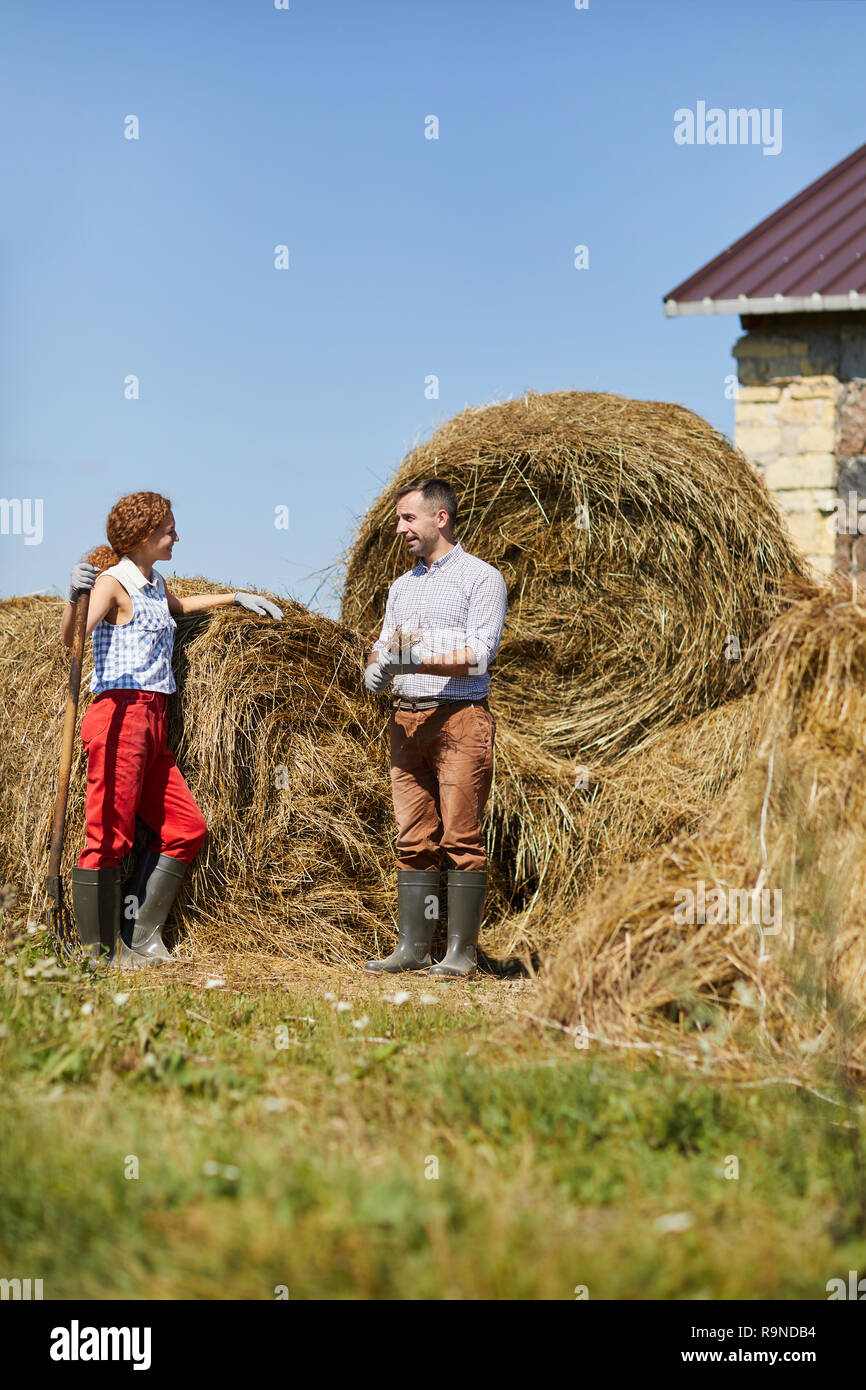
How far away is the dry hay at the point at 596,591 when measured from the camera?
230 inches

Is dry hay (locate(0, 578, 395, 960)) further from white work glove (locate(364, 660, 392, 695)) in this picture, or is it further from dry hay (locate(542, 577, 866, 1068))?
dry hay (locate(542, 577, 866, 1068))

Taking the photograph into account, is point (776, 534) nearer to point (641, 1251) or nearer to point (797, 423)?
point (797, 423)

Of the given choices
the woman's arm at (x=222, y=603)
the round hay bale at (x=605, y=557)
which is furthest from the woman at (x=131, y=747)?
the round hay bale at (x=605, y=557)

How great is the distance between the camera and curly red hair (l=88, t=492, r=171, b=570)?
5070 millimetres

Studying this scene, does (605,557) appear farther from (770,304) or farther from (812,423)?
(770,304)

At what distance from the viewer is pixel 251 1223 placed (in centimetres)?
212

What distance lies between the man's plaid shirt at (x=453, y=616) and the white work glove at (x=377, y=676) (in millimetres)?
67

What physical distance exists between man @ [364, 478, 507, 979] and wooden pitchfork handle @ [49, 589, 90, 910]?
47.7 inches

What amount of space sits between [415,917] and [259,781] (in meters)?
0.92

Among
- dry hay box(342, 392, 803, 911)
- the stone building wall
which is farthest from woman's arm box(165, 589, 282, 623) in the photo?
the stone building wall

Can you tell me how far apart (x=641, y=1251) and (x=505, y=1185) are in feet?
1.12

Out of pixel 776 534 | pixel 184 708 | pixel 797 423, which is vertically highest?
pixel 797 423
